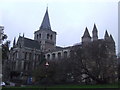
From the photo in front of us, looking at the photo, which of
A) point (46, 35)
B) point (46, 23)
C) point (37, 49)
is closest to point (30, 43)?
point (37, 49)

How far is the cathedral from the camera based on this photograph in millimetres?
75031

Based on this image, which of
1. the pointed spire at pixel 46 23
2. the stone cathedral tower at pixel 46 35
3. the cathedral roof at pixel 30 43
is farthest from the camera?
the pointed spire at pixel 46 23

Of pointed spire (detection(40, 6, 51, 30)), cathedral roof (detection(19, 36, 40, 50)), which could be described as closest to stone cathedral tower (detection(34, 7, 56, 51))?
pointed spire (detection(40, 6, 51, 30))

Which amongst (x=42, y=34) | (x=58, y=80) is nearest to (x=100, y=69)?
(x=58, y=80)

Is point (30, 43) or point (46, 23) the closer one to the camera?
point (30, 43)

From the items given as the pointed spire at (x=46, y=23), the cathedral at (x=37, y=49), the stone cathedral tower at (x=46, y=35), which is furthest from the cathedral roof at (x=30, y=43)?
the pointed spire at (x=46, y=23)

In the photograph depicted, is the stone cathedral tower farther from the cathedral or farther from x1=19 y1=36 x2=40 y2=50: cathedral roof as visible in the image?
x1=19 y1=36 x2=40 y2=50: cathedral roof

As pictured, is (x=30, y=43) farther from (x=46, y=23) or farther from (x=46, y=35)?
(x=46, y=23)

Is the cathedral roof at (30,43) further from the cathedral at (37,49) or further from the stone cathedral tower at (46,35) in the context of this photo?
the stone cathedral tower at (46,35)

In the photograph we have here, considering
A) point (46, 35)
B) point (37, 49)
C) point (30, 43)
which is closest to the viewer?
point (30, 43)

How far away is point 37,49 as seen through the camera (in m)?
83.8

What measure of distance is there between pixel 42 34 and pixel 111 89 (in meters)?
64.7

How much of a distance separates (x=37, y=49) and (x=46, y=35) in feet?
24.8

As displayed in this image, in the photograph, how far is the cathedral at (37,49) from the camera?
246ft
